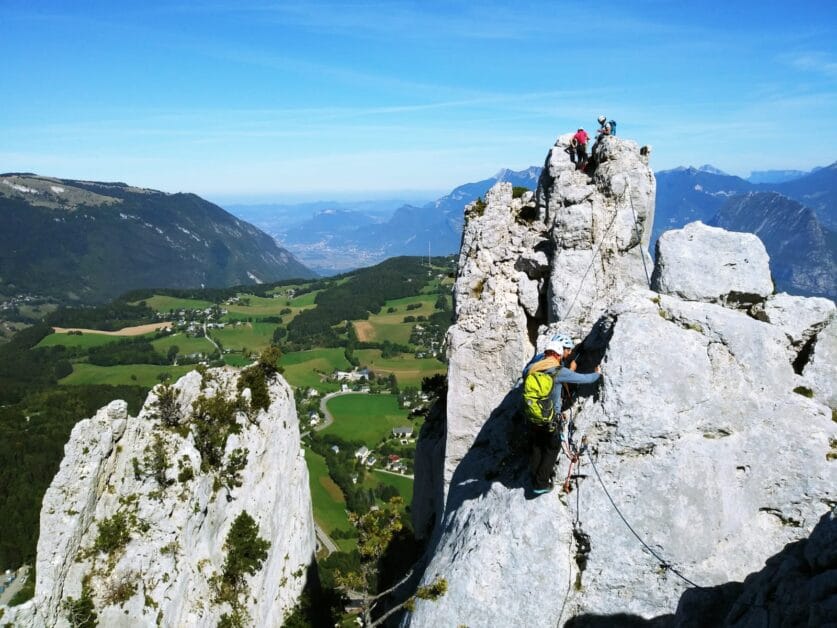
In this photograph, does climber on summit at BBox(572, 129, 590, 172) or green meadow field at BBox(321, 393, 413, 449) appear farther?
green meadow field at BBox(321, 393, 413, 449)

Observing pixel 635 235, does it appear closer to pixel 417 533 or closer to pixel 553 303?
pixel 553 303

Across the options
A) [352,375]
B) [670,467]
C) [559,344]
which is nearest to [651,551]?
[670,467]

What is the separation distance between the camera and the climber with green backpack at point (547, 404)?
37.6ft

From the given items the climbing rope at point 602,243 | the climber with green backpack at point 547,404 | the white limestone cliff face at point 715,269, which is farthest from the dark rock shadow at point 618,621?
the climbing rope at point 602,243

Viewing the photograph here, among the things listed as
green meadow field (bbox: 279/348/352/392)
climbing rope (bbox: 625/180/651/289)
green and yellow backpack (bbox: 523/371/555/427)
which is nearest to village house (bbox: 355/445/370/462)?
green meadow field (bbox: 279/348/352/392)

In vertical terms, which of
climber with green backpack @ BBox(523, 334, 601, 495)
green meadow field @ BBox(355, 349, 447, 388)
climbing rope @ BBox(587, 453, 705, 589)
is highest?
climber with green backpack @ BBox(523, 334, 601, 495)

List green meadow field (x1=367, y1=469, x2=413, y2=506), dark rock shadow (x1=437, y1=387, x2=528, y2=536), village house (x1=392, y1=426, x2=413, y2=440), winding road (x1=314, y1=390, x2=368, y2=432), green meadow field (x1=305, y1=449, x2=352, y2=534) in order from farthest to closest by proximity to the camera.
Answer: winding road (x1=314, y1=390, x2=368, y2=432) → village house (x1=392, y1=426, x2=413, y2=440) → green meadow field (x1=367, y1=469, x2=413, y2=506) → green meadow field (x1=305, y1=449, x2=352, y2=534) → dark rock shadow (x1=437, y1=387, x2=528, y2=536)

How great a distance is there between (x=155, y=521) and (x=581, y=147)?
90.5 ft

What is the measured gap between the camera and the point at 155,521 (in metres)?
23.0

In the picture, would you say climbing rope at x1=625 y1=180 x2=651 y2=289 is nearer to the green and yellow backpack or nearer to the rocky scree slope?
the rocky scree slope

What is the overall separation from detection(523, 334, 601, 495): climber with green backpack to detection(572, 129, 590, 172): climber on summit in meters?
16.7

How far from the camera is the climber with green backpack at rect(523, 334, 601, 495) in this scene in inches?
451

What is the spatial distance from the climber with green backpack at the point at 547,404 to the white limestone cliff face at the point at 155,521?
1856 centimetres

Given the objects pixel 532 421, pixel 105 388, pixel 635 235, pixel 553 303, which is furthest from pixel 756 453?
pixel 105 388
